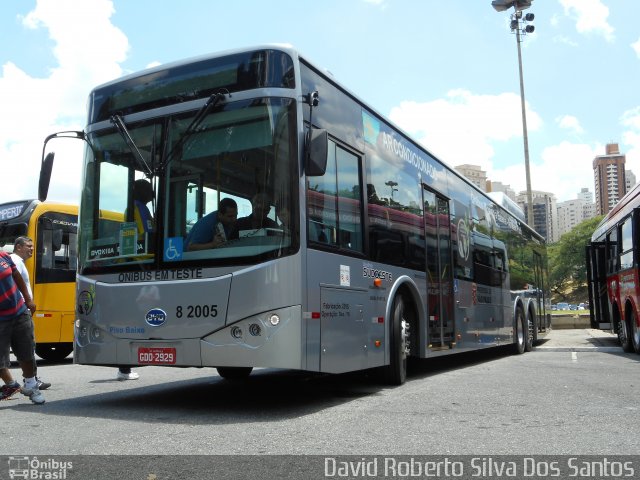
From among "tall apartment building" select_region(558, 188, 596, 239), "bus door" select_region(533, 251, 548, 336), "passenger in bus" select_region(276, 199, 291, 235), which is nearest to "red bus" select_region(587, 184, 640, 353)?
"bus door" select_region(533, 251, 548, 336)

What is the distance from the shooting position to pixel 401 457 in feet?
14.2

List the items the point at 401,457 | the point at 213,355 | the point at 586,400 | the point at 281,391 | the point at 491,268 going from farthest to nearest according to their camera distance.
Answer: the point at 491,268 < the point at 281,391 < the point at 586,400 < the point at 213,355 < the point at 401,457

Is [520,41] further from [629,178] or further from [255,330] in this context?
[629,178]

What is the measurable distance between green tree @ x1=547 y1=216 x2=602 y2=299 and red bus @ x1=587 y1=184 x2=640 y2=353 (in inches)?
2915

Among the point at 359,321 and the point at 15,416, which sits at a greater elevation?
the point at 359,321

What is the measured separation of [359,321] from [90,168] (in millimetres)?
3318

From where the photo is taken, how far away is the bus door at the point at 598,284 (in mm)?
18109

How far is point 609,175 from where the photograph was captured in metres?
80.2

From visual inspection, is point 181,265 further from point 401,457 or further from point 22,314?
point 401,457

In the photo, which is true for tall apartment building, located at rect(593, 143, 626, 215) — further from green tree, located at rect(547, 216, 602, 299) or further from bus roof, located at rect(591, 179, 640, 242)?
bus roof, located at rect(591, 179, 640, 242)

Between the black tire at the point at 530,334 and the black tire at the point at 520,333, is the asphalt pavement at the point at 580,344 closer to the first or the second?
the black tire at the point at 530,334

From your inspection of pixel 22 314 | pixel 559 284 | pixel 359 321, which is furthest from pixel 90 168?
pixel 559 284

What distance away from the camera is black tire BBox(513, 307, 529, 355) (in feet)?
50.5

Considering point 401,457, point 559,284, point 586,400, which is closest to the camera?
point 401,457
